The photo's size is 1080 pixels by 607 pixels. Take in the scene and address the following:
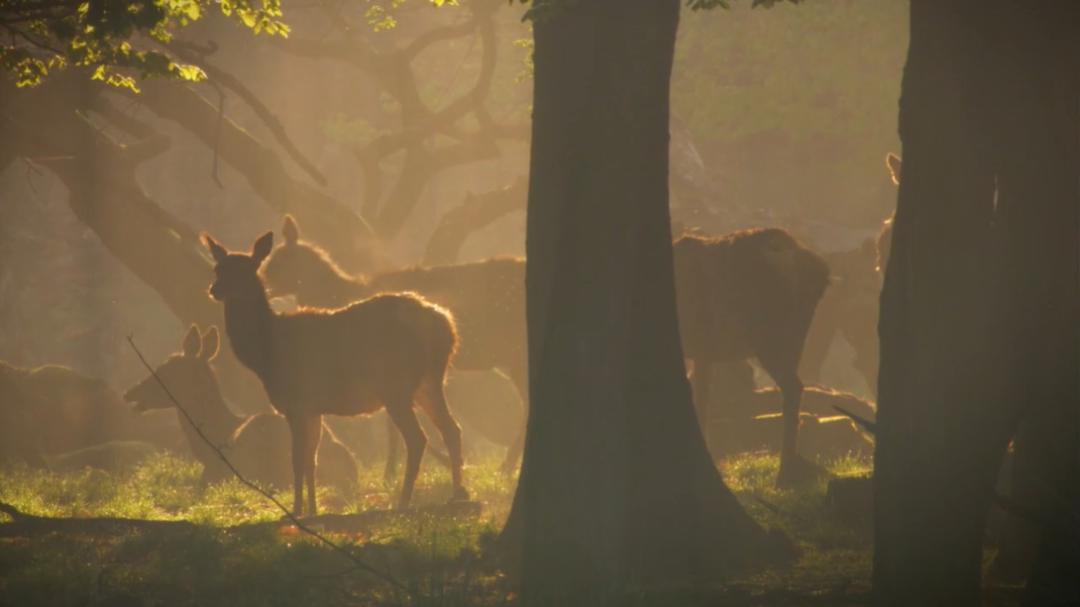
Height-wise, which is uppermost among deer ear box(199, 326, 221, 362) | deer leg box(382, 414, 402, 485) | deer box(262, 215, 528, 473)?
deer box(262, 215, 528, 473)

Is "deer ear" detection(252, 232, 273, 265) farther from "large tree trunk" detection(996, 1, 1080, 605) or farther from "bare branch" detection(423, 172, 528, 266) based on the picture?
"bare branch" detection(423, 172, 528, 266)

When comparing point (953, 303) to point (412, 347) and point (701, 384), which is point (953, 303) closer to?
point (412, 347)

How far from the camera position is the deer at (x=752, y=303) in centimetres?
1639

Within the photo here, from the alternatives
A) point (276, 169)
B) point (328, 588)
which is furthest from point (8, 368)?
point (328, 588)

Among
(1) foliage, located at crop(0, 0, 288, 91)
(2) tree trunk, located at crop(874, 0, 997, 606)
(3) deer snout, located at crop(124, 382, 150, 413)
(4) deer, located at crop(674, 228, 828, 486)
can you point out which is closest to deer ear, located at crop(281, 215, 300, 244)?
(3) deer snout, located at crop(124, 382, 150, 413)

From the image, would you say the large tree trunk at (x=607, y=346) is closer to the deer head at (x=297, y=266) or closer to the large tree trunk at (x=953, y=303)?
the large tree trunk at (x=953, y=303)

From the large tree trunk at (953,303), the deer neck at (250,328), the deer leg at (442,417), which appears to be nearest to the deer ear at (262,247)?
the deer neck at (250,328)

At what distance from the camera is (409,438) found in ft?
50.2

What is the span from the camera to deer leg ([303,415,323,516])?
48.7 feet

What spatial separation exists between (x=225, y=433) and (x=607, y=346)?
11.0m

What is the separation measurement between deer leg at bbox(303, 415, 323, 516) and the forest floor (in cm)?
57

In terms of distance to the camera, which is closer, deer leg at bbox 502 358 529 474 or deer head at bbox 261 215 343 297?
deer leg at bbox 502 358 529 474

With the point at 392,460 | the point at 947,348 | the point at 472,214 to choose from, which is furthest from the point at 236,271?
the point at 472,214

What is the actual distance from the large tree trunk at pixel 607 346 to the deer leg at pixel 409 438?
157 inches
